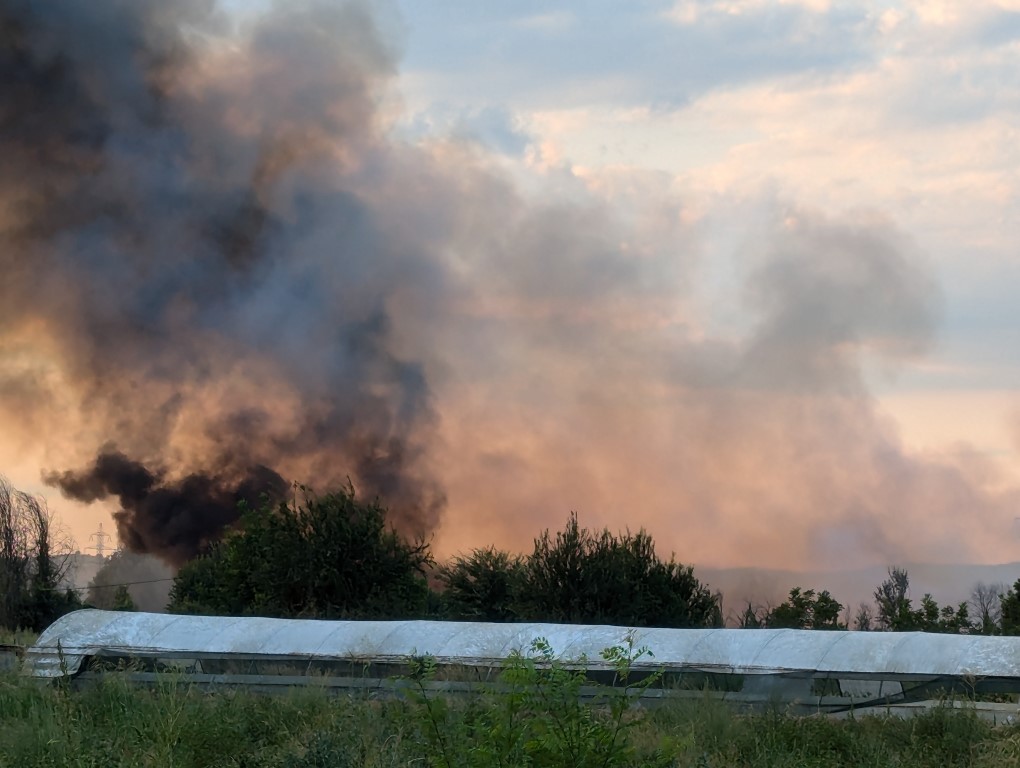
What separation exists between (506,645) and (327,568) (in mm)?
18821

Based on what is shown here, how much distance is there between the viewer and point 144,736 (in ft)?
47.6

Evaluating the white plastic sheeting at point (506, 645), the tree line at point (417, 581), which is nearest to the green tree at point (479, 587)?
the tree line at point (417, 581)

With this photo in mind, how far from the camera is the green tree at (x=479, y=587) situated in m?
42.6

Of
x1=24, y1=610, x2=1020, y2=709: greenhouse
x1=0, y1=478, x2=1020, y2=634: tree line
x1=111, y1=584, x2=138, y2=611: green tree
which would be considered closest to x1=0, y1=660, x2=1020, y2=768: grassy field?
x1=24, y1=610, x2=1020, y2=709: greenhouse

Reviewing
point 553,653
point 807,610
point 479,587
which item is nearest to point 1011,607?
point 807,610

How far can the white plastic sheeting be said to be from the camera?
2189 centimetres

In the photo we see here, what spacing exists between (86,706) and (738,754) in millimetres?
9403

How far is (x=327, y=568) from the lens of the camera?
41906mm

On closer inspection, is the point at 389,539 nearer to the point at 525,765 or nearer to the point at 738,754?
the point at 738,754

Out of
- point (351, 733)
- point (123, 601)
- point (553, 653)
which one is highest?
point (123, 601)

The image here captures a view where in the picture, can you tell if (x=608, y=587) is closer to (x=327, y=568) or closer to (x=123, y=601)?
(x=327, y=568)

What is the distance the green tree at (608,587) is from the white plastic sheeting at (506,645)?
13761 millimetres

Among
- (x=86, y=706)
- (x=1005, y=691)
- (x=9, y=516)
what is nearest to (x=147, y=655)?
(x=86, y=706)

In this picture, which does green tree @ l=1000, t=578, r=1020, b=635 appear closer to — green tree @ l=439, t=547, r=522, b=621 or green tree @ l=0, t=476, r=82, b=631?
green tree @ l=439, t=547, r=522, b=621
